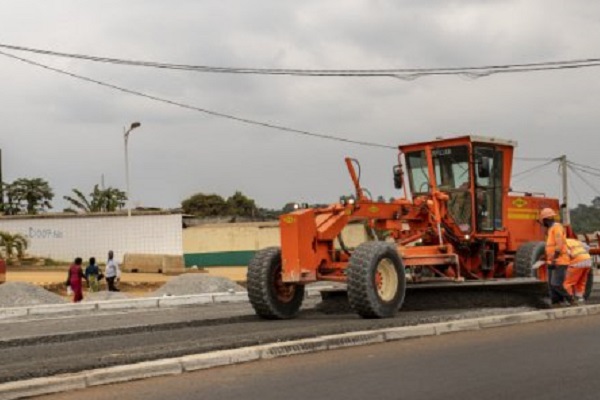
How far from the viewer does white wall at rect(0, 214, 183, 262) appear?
52.9 meters

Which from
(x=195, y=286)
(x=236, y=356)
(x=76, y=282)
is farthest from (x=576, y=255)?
(x=76, y=282)

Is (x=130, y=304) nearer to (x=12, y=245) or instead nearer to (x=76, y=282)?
(x=76, y=282)

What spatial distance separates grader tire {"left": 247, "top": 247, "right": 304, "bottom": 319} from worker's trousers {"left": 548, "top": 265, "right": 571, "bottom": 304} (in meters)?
4.40

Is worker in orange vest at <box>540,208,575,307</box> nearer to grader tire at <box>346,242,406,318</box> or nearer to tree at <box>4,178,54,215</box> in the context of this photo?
grader tire at <box>346,242,406,318</box>

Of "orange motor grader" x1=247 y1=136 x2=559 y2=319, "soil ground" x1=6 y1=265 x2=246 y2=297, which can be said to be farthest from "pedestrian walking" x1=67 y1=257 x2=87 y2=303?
"orange motor grader" x1=247 y1=136 x2=559 y2=319

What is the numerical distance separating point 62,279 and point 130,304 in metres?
18.2

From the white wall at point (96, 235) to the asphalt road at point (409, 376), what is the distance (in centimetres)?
4352

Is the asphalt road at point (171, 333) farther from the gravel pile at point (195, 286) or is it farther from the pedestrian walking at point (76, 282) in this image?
the gravel pile at point (195, 286)

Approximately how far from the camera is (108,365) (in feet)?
28.5

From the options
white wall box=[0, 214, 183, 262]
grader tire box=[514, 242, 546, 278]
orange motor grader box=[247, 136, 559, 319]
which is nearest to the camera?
orange motor grader box=[247, 136, 559, 319]

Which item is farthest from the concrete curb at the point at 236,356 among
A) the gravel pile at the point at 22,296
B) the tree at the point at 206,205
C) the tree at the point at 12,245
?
the tree at the point at 206,205

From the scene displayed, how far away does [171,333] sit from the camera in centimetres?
1233

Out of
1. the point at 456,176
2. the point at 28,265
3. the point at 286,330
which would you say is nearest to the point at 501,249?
the point at 456,176

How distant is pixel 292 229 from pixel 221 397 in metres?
6.06
